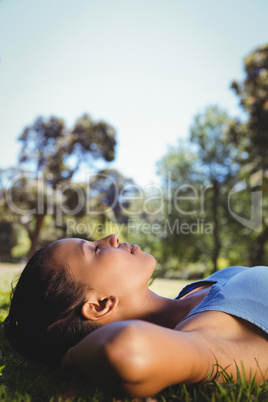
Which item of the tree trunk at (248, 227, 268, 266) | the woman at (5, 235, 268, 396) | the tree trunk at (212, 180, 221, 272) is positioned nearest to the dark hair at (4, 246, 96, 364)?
the woman at (5, 235, 268, 396)

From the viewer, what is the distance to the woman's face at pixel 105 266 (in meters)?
1.68

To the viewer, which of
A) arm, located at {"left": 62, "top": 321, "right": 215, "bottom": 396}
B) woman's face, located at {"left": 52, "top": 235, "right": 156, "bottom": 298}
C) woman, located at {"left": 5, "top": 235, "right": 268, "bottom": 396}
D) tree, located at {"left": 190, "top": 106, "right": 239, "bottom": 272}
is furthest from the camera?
tree, located at {"left": 190, "top": 106, "right": 239, "bottom": 272}

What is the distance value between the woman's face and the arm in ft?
1.64

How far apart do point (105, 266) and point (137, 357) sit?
0.75m

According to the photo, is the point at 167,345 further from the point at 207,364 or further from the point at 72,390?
the point at 72,390

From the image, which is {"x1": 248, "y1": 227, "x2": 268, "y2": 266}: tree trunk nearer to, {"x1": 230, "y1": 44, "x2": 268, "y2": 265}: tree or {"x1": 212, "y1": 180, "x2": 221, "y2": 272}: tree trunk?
{"x1": 212, "y1": 180, "x2": 221, "y2": 272}: tree trunk

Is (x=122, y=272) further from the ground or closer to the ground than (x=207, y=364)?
further from the ground

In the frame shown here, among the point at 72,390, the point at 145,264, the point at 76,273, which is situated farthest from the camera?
the point at 145,264

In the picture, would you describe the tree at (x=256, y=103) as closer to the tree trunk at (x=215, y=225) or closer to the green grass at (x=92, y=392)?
the tree trunk at (x=215, y=225)

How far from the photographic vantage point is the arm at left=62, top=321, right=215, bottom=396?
1.00 m

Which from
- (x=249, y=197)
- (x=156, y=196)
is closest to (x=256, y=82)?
(x=249, y=197)

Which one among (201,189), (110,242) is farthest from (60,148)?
(110,242)

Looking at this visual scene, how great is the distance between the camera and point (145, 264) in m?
1.83

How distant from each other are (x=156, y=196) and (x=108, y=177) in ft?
21.1
